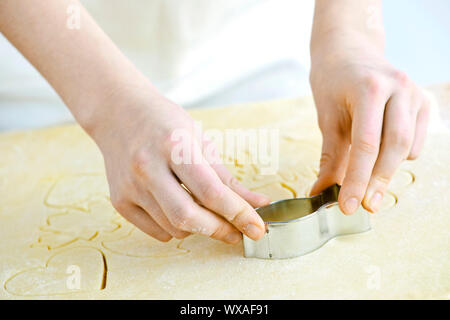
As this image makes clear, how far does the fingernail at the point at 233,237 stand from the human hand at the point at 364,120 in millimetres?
212

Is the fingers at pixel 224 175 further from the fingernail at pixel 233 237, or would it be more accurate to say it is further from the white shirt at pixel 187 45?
the white shirt at pixel 187 45

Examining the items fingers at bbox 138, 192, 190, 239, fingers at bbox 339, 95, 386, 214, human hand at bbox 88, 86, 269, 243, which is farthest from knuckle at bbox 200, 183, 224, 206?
fingers at bbox 339, 95, 386, 214

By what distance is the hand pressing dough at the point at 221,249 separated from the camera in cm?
89

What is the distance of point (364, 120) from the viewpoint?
0.96 meters

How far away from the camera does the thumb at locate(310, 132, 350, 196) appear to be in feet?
3.60

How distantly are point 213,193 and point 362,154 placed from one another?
303 millimetres

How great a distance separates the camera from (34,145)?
5.29ft

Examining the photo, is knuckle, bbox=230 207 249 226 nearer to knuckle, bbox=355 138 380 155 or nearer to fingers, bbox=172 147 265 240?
fingers, bbox=172 147 265 240

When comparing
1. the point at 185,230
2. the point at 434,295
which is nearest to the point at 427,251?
the point at 434,295

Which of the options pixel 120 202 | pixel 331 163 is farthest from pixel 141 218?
pixel 331 163

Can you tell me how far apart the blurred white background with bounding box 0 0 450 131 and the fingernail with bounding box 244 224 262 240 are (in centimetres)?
82

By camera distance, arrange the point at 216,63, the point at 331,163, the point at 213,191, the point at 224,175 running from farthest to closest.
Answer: the point at 216,63 → the point at 331,163 → the point at 224,175 → the point at 213,191

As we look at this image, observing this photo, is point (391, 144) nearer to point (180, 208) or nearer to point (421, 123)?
point (421, 123)

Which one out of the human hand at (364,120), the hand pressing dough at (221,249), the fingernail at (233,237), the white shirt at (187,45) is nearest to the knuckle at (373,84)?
the human hand at (364,120)
